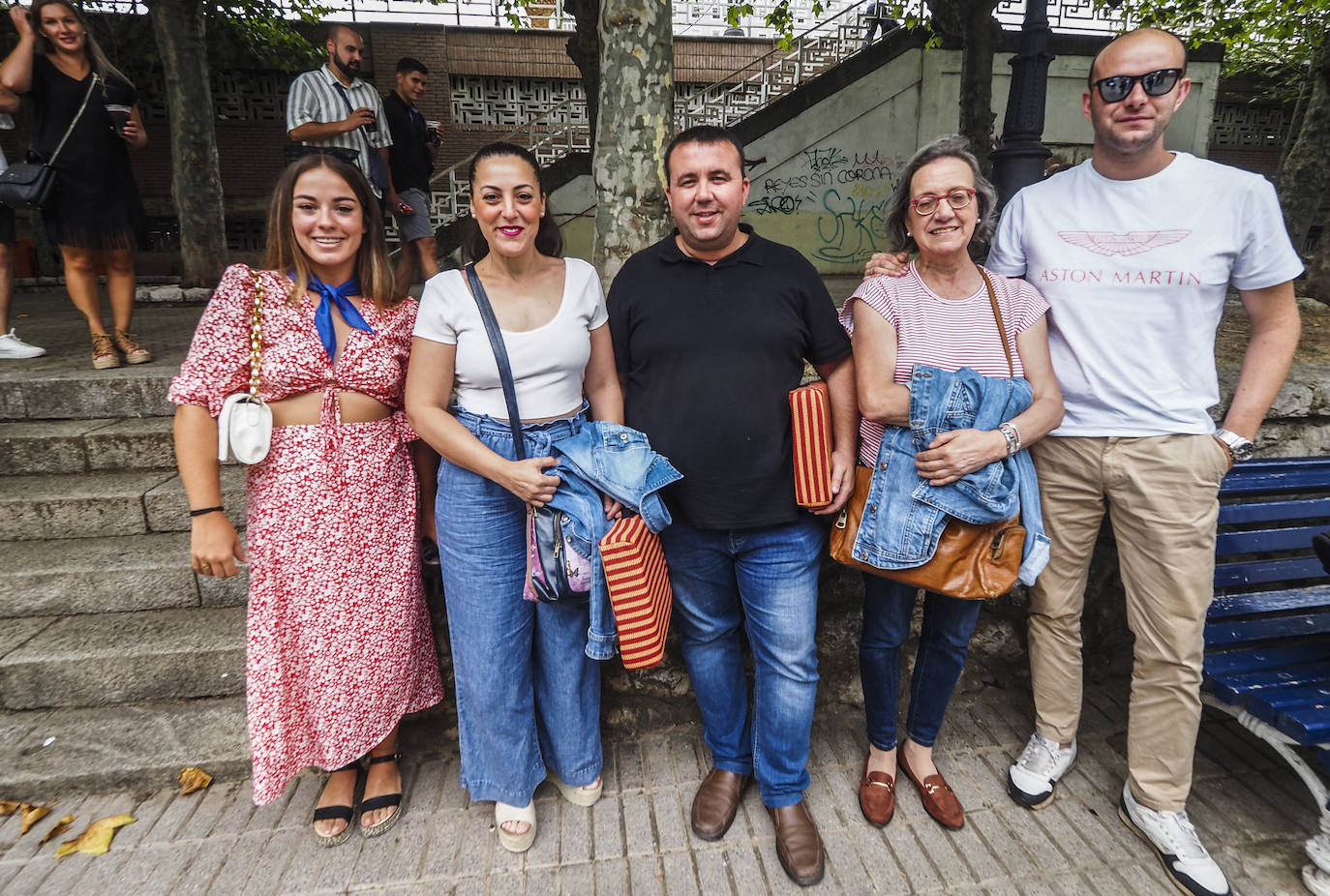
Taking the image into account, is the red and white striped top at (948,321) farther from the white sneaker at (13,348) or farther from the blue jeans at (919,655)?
the white sneaker at (13,348)

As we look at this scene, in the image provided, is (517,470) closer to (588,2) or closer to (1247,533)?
(1247,533)

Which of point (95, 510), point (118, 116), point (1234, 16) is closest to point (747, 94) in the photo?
point (1234, 16)

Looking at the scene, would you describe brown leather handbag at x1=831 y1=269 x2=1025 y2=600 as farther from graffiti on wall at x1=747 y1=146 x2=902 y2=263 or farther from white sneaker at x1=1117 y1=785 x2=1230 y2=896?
graffiti on wall at x1=747 y1=146 x2=902 y2=263

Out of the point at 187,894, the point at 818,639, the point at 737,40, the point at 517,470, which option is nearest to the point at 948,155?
the point at 517,470

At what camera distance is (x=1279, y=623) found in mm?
2613

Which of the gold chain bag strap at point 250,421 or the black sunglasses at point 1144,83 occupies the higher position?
the black sunglasses at point 1144,83

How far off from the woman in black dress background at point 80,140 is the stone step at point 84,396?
0.33 m

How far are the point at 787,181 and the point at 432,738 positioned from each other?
10627 millimetres

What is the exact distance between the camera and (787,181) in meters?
11.4

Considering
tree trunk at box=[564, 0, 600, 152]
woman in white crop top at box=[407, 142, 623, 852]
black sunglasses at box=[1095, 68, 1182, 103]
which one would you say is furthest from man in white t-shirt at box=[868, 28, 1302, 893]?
tree trunk at box=[564, 0, 600, 152]

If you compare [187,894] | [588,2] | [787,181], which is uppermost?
[588,2]

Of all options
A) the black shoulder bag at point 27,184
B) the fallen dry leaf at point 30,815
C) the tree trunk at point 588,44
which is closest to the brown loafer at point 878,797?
the fallen dry leaf at point 30,815

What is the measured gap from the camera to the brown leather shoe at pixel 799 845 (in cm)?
221

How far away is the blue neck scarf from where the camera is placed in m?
2.18
